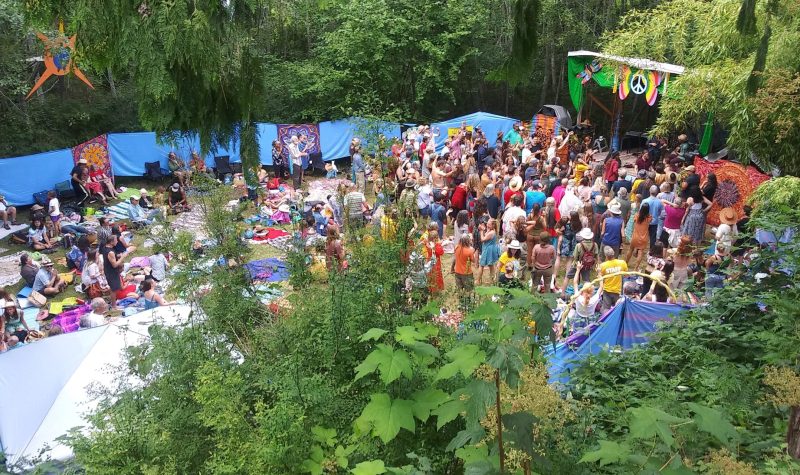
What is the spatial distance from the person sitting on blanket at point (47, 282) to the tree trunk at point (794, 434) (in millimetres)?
9415

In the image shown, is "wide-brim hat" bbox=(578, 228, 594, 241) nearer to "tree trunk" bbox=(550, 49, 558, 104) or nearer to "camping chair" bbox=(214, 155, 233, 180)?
"camping chair" bbox=(214, 155, 233, 180)

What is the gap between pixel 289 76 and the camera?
704 inches

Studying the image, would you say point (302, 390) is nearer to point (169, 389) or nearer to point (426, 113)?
point (169, 389)

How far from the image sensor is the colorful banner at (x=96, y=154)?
527 inches

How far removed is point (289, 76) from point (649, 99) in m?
10.4

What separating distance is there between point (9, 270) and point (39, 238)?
1.00 m

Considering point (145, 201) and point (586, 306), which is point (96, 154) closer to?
point (145, 201)

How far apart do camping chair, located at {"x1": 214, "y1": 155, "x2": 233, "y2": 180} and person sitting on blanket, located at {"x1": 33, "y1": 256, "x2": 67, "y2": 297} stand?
5815 millimetres

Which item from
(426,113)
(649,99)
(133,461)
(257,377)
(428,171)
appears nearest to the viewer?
(133,461)

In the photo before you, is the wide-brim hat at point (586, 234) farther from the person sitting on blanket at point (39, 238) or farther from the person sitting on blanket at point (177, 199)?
the person sitting on blanket at point (39, 238)

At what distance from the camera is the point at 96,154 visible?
45.5 feet

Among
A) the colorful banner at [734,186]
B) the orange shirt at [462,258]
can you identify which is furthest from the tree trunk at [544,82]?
the orange shirt at [462,258]

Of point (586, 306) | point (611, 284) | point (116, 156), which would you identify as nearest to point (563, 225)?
point (611, 284)

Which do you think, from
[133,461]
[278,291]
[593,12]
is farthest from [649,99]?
[133,461]
